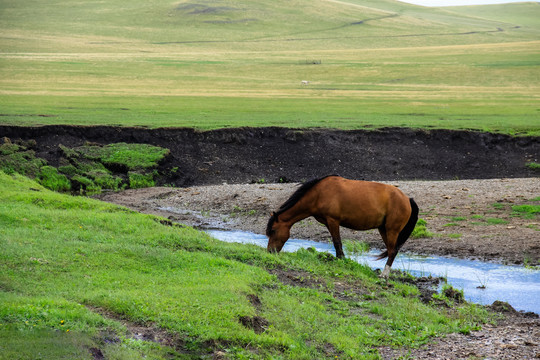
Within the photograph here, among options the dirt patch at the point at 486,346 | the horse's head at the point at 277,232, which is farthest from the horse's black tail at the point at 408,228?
the dirt patch at the point at 486,346

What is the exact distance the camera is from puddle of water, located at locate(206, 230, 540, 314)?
13.9 metres

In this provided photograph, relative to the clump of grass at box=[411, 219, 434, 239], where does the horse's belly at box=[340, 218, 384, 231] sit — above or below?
above

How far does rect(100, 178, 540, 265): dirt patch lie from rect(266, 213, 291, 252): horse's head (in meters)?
5.51

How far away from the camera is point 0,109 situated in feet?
132

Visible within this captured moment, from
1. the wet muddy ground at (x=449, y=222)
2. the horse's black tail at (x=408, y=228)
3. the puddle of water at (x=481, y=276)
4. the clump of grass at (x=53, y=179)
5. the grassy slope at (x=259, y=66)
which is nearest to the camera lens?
the wet muddy ground at (x=449, y=222)

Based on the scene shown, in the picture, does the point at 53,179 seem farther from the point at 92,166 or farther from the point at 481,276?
the point at 481,276

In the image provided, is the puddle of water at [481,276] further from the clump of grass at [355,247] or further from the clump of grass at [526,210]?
the clump of grass at [526,210]

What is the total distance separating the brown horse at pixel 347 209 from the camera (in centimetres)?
1449

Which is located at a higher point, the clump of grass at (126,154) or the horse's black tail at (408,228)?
the horse's black tail at (408,228)

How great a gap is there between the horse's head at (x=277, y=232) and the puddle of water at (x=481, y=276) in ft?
6.29

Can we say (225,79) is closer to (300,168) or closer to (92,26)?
(300,168)

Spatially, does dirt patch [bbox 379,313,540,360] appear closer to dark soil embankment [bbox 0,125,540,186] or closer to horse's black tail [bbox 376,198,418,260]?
horse's black tail [bbox 376,198,418,260]

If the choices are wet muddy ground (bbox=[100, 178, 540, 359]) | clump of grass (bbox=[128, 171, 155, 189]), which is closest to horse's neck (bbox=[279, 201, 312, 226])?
wet muddy ground (bbox=[100, 178, 540, 359])

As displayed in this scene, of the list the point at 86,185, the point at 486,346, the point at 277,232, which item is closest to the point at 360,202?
the point at 277,232
